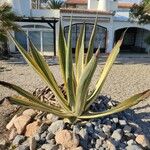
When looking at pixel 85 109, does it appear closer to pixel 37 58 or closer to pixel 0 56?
pixel 37 58

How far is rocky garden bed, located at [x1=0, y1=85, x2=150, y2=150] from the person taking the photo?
15.0 ft

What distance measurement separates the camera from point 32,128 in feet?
16.6

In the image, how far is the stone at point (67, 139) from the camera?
452 centimetres

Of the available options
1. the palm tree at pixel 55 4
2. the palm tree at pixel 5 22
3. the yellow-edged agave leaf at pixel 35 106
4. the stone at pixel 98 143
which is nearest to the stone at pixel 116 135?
the stone at pixel 98 143

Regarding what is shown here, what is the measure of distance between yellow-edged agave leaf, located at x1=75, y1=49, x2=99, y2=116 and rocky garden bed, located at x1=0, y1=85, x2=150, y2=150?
251mm

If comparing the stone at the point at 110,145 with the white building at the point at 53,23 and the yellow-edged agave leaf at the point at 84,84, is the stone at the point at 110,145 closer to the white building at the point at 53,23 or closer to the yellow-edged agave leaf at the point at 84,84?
the yellow-edged agave leaf at the point at 84,84

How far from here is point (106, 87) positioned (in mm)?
10797

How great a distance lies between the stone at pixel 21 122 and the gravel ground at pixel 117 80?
2.25 m

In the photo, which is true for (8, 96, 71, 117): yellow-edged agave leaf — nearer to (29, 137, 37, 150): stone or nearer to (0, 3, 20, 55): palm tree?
(29, 137, 37, 150): stone

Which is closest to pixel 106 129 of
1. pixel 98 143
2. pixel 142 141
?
pixel 98 143

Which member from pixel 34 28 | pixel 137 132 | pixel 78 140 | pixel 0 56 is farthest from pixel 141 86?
pixel 34 28

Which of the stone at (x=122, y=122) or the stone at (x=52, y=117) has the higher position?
the stone at (x=52, y=117)

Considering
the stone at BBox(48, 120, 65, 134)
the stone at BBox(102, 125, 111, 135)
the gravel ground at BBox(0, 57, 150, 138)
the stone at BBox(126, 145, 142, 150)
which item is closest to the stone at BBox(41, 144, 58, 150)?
the stone at BBox(48, 120, 65, 134)

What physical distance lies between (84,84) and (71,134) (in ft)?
2.40
